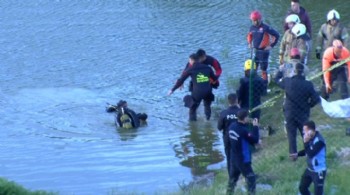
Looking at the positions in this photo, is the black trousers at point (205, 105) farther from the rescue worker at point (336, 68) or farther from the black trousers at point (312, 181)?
the black trousers at point (312, 181)

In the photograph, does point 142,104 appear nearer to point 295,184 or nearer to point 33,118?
point 33,118

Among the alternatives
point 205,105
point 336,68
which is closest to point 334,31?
point 336,68

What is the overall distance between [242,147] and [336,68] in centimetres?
454

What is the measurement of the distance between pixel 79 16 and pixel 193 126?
13043 mm

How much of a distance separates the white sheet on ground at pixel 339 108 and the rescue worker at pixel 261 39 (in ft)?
12.8

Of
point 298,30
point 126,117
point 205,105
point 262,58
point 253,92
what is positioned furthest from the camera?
point 262,58

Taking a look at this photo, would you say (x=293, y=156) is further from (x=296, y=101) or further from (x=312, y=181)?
(x=312, y=181)

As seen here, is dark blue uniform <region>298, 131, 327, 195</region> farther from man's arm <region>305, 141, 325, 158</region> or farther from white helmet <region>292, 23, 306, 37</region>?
white helmet <region>292, 23, 306, 37</region>

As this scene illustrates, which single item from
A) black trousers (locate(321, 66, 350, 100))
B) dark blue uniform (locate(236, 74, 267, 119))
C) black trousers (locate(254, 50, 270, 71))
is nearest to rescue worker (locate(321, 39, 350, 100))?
black trousers (locate(321, 66, 350, 100))

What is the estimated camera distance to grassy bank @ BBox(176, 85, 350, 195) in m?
13.0

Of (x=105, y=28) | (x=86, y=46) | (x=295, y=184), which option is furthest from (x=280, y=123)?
(x=105, y=28)

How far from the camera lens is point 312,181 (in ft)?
40.7

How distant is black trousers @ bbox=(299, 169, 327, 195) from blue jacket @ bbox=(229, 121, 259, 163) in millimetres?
876

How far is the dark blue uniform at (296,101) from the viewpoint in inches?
557
